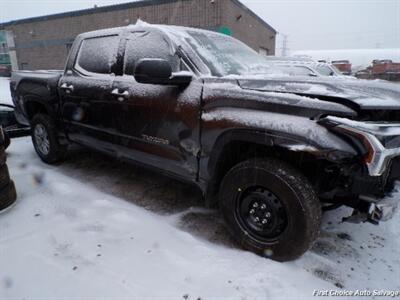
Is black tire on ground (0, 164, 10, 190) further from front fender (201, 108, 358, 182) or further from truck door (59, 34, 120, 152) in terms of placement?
front fender (201, 108, 358, 182)

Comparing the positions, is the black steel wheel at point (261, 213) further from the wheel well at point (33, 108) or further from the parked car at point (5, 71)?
the parked car at point (5, 71)

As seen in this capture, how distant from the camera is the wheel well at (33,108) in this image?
15.2 feet

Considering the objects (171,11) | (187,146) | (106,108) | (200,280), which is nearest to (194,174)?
(187,146)

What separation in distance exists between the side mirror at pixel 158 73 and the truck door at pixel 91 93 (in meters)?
0.98

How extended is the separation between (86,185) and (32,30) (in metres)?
23.8

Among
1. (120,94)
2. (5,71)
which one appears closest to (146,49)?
(120,94)

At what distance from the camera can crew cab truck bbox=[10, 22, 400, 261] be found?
1.95 m

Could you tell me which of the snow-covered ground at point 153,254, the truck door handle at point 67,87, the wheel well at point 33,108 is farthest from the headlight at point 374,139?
the wheel well at point 33,108

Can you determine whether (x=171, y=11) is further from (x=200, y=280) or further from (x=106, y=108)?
(x=200, y=280)

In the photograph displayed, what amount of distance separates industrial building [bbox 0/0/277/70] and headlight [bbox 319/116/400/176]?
43.3 ft

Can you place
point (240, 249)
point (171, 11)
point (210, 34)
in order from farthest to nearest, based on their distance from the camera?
1. point (171, 11)
2. point (210, 34)
3. point (240, 249)

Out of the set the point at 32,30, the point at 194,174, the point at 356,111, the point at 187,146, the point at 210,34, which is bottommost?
the point at 194,174

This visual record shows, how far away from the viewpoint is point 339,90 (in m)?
2.08

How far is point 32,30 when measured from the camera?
887 inches
